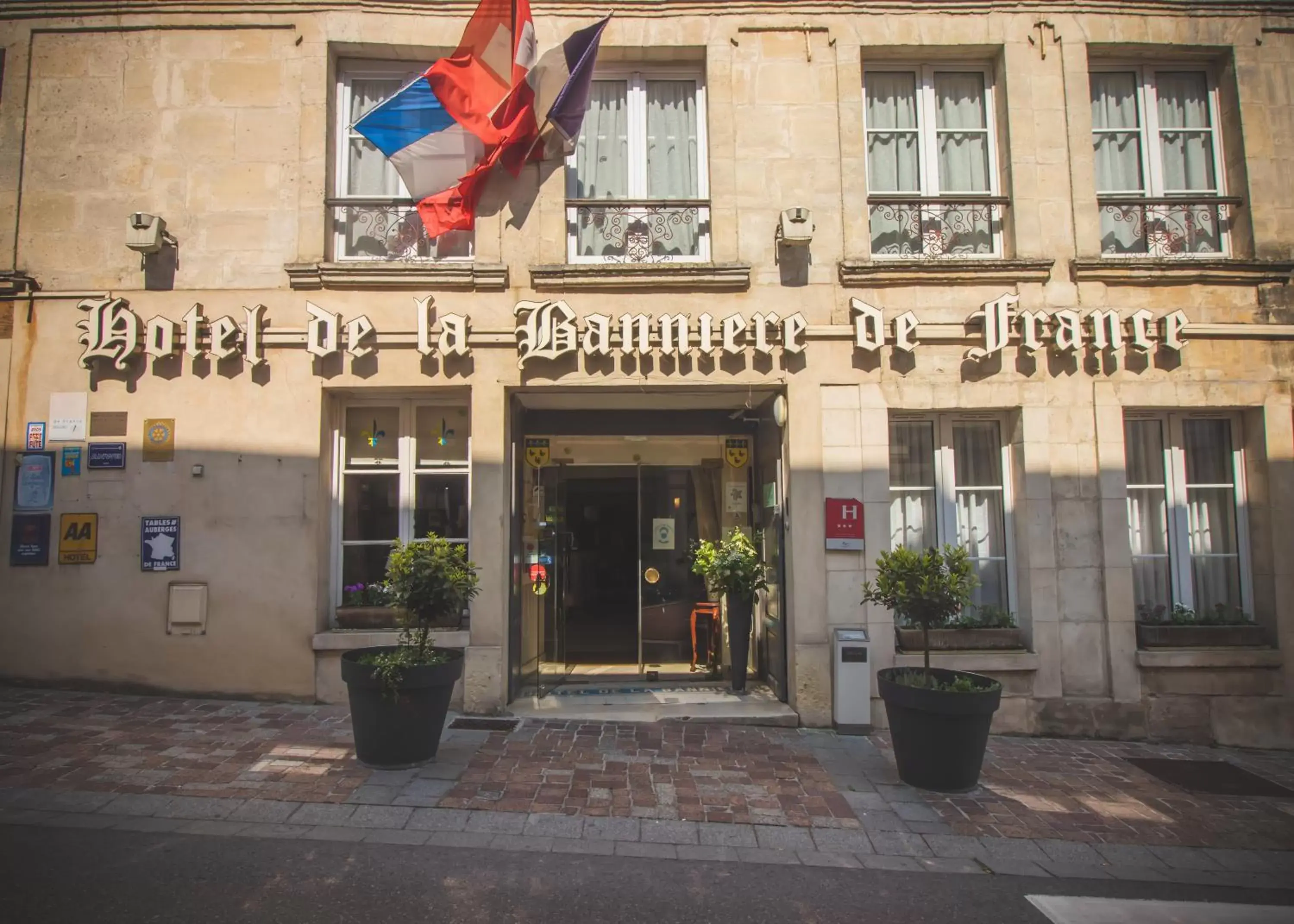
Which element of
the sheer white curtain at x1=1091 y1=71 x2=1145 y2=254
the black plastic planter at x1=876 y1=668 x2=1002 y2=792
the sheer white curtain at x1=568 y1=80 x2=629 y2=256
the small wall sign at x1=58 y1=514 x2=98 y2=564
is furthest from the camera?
the sheer white curtain at x1=568 y1=80 x2=629 y2=256

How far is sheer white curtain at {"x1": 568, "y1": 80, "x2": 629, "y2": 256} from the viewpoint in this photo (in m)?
7.74

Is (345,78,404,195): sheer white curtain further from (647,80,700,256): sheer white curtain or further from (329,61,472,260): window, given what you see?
(647,80,700,256): sheer white curtain

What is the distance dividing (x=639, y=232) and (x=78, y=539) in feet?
19.3

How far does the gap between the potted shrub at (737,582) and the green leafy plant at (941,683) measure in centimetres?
216

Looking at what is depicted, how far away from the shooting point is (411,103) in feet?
Answer: 23.9

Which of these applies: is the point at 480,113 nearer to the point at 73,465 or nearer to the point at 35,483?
the point at 73,465

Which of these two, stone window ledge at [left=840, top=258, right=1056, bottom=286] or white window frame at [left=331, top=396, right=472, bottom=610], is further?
white window frame at [left=331, top=396, right=472, bottom=610]

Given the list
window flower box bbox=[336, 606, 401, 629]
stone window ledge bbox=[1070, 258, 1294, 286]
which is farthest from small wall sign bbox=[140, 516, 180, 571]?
stone window ledge bbox=[1070, 258, 1294, 286]

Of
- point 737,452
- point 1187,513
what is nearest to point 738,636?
point 737,452

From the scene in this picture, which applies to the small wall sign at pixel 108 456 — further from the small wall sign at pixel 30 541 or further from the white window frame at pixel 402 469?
the white window frame at pixel 402 469

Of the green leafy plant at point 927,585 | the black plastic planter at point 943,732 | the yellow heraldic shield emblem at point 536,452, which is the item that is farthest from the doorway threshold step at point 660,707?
the yellow heraldic shield emblem at point 536,452

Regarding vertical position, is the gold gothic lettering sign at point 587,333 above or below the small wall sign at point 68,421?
above

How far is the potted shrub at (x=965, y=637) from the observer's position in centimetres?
707

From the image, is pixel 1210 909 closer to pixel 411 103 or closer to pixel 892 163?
pixel 892 163
